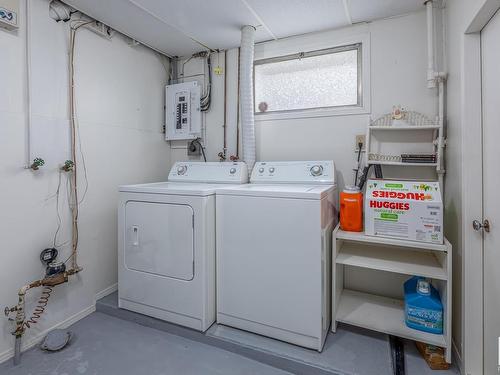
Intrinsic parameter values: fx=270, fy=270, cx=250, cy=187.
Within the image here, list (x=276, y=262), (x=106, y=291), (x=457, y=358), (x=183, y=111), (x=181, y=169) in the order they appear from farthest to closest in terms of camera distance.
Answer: (x=183, y=111) → (x=181, y=169) → (x=106, y=291) → (x=276, y=262) → (x=457, y=358)

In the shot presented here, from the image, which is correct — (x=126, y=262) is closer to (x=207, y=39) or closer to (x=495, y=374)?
(x=207, y=39)

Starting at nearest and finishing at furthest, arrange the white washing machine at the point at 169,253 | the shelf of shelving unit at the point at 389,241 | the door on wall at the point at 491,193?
the door on wall at the point at 491,193 → the shelf of shelving unit at the point at 389,241 → the white washing machine at the point at 169,253

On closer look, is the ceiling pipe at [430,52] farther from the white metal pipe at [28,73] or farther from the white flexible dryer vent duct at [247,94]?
the white metal pipe at [28,73]

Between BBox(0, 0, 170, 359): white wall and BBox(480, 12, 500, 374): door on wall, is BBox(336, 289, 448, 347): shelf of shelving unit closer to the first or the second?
BBox(480, 12, 500, 374): door on wall

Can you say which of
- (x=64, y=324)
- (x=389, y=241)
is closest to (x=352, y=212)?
(x=389, y=241)

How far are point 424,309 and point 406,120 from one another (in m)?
1.28

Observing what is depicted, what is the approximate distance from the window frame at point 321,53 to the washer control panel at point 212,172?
1.91 feet

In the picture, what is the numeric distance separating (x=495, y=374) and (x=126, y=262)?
2.21 meters

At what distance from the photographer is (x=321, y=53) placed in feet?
7.64

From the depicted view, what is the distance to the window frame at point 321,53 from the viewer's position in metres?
2.13

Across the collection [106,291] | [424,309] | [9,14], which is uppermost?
[9,14]

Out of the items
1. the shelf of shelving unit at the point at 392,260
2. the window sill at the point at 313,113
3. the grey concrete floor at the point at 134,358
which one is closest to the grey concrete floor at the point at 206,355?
the grey concrete floor at the point at 134,358

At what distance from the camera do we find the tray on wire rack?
1915mm

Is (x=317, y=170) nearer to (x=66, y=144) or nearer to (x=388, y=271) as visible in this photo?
(x=388, y=271)
